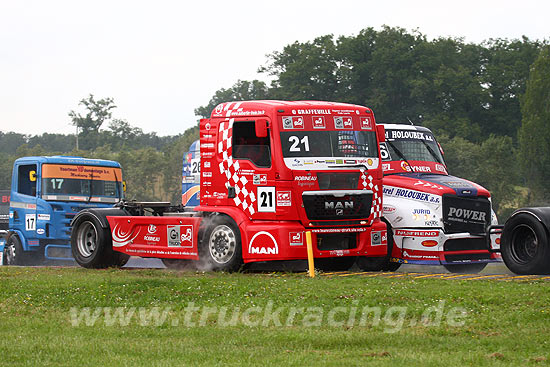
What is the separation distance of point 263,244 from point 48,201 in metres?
9.69

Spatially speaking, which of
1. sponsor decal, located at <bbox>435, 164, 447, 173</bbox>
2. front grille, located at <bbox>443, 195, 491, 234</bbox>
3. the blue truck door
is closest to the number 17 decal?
front grille, located at <bbox>443, 195, 491, 234</bbox>

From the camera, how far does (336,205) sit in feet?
51.1

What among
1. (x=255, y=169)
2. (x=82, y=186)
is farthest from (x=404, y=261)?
(x=82, y=186)

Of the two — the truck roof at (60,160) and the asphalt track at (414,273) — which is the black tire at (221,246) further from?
the truck roof at (60,160)

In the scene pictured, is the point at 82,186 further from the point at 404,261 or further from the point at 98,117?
the point at 98,117

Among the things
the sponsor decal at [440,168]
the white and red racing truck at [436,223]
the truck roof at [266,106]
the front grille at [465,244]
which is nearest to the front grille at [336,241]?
the white and red racing truck at [436,223]

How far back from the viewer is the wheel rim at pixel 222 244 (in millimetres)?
15695

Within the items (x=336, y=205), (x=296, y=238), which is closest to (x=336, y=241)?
(x=336, y=205)

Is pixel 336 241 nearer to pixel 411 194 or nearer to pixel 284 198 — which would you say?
pixel 284 198

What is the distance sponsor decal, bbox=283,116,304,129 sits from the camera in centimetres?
1548

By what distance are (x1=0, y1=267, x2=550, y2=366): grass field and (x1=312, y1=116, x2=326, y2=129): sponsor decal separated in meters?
2.85

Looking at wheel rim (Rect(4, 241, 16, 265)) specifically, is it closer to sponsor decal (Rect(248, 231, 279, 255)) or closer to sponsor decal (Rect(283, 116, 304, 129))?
sponsor decal (Rect(248, 231, 279, 255))

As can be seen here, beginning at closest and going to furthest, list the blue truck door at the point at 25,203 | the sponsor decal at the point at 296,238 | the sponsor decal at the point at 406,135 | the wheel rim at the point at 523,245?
the wheel rim at the point at 523,245 < the sponsor decal at the point at 296,238 < the sponsor decal at the point at 406,135 < the blue truck door at the point at 25,203

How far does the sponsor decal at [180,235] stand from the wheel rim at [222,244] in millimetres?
611
